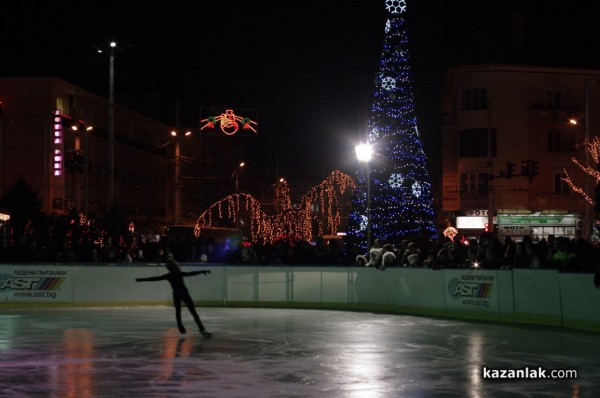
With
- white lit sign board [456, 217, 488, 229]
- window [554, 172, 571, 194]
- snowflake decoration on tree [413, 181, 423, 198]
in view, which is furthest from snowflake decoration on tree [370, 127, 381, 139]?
window [554, 172, 571, 194]

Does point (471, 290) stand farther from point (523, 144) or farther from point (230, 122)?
point (523, 144)

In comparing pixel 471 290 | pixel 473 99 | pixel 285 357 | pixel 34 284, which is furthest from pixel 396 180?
pixel 285 357

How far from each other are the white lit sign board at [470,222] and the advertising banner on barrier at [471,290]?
39.0 meters

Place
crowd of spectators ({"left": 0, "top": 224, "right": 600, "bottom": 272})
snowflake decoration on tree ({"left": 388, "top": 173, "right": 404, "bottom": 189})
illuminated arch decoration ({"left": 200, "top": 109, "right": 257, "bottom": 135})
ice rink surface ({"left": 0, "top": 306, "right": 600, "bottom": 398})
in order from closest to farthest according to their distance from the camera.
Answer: ice rink surface ({"left": 0, "top": 306, "right": 600, "bottom": 398})
crowd of spectators ({"left": 0, "top": 224, "right": 600, "bottom": 272})
illuminated arch decoration ({"left": 200, "top": 109, "right": 257, "bottom": 135})
snowflake decoration on tree ({"left": 388, "top": 173, "right": 404, "bottom": 189})

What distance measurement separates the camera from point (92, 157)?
234 ft

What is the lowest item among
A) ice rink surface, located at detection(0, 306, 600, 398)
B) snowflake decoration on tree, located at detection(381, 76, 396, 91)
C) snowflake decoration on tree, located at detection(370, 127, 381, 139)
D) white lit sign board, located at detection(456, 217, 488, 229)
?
ice rink surface, located at detection(0, 306, 600, 398)

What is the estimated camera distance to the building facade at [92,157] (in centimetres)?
5694

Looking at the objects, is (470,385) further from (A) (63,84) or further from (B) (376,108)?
(A) (63,84)

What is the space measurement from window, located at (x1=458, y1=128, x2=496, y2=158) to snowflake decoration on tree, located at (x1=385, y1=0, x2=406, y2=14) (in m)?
16.3

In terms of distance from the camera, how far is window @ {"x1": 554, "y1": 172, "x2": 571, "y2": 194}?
6706 cm

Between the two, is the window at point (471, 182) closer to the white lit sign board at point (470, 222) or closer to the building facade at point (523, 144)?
the building facade at point (523, 144)

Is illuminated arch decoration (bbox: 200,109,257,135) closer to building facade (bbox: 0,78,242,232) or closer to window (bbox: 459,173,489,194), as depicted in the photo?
building facade (bbox: 0,78,242,232)

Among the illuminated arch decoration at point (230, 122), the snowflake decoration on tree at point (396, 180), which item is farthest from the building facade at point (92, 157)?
the snowflake decoration on tree at point (396, 180)

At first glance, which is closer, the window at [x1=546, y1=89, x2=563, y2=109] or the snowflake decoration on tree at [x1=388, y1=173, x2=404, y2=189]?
the snowflake decoration on tree at [x1=388, y1=173, x2=404, y2=189]
